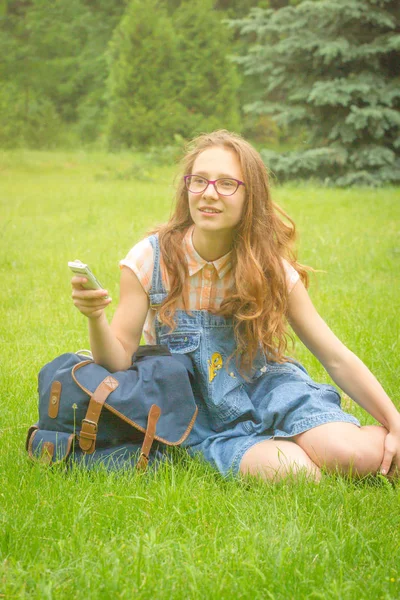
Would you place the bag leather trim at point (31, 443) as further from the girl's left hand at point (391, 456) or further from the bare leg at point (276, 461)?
the girl's left hand at point (391, 456)

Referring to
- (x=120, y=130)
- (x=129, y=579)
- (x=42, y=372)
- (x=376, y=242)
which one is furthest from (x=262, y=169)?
(x=120, y=130)

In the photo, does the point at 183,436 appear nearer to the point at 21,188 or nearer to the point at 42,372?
the point at 42,372

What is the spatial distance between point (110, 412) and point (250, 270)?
2.29 feet

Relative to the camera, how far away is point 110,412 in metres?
2.65

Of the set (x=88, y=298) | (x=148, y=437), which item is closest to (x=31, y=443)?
(x=148, y=437)

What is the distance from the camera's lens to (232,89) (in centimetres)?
1616

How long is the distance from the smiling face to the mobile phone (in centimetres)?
56

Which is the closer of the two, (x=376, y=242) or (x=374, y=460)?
(x=374, y=460)

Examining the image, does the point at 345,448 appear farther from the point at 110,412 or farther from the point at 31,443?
the point at 31,443

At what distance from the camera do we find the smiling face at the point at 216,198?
2.81 meters

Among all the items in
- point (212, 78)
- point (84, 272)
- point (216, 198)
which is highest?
point (212, 78)

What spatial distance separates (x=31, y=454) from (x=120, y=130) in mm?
13529

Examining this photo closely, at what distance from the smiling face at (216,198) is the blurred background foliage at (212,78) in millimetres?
4062

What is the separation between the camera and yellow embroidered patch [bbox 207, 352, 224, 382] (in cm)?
284
